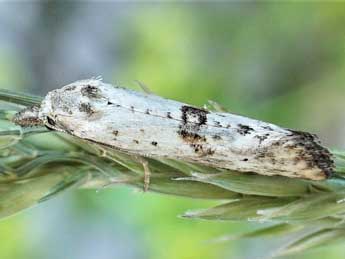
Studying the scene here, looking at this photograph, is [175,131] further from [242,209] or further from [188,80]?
[188,80]

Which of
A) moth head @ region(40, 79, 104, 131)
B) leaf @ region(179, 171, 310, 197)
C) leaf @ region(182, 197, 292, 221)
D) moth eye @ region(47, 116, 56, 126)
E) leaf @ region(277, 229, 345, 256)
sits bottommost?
leaf @ region(277, 229, 345, 256)

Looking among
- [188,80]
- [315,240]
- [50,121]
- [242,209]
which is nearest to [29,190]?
[50,121]

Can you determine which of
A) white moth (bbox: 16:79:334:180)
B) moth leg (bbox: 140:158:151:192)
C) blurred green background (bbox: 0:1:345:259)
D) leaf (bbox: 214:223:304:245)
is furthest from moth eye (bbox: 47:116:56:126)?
blurred green background (bbox: 0:1:345:259)

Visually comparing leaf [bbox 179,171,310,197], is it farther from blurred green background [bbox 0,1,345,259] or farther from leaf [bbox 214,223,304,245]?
blurred green background [bbox 0,1,345,259]

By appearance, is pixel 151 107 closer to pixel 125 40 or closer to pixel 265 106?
pixel 265 106

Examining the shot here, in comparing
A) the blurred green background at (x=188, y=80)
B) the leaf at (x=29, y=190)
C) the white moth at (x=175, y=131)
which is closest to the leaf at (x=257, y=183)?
the white moth at (x=175, y=131)

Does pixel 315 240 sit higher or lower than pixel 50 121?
lower
